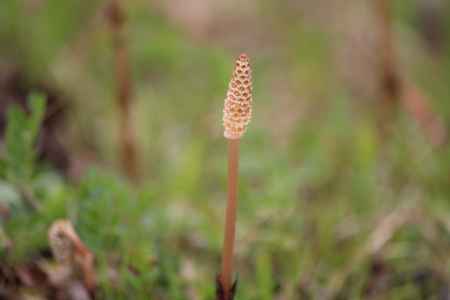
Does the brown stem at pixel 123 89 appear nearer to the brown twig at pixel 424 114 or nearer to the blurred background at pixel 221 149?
the blurred background at pixel 221 149

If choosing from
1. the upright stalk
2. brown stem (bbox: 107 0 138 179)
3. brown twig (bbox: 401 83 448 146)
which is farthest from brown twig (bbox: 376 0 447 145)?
the upright stalk

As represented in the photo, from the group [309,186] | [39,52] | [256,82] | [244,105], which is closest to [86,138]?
[39,52]

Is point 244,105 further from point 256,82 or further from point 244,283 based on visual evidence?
point 256,82

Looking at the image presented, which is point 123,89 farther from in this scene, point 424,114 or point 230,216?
point 424,114

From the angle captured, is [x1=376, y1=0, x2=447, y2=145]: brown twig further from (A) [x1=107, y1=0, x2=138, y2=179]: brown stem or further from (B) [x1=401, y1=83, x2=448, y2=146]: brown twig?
(A) [x1=107, y1=0, x2=138, y2=179]: brown stem

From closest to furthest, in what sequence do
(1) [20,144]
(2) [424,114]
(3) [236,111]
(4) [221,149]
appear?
(3) [236,111] → (1) [20,144] → (4) [221,149] → (2) [424,114]

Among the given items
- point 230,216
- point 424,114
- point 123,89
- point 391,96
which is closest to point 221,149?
point 123,89
